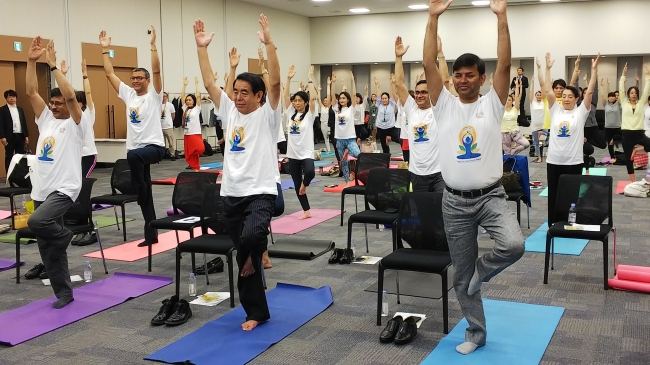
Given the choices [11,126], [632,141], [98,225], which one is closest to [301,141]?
[98,225]

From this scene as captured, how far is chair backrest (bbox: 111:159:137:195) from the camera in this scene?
23.7 ft

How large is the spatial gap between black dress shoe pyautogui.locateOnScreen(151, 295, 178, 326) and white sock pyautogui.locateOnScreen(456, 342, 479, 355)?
1.98 meters

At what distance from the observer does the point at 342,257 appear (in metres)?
5.93

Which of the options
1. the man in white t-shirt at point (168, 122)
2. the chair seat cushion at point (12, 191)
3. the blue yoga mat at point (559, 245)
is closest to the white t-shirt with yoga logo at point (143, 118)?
the chair seat cushion at point (12, 191)

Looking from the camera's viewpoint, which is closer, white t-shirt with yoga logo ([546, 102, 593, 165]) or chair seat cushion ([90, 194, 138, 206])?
white t-shirt with yoga logo ([546, 102, 593, 165])

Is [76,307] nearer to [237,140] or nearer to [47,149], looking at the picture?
[47,149]

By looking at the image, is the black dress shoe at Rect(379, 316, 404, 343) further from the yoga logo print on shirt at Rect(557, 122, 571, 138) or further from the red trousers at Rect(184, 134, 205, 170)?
the red trousers at Rect(184, 134, 205, 170)

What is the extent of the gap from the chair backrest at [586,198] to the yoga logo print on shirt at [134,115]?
4.11 m

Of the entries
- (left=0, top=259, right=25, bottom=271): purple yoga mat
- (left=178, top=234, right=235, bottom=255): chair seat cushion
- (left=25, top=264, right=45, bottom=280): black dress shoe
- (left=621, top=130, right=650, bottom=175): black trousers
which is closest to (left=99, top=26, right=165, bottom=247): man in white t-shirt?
(left=25, top=264, right=45, bottom=280): black dress shoe

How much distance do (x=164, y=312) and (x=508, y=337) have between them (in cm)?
230

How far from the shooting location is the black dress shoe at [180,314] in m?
4.35

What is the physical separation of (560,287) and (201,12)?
49.0 feet

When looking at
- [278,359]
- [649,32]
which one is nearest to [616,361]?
[278,359]

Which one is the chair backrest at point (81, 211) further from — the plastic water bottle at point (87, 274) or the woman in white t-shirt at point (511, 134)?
the woman in white t-shirt at point (511, 134)
